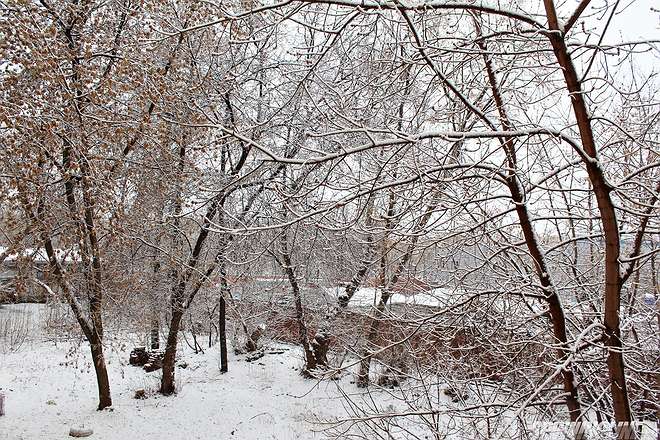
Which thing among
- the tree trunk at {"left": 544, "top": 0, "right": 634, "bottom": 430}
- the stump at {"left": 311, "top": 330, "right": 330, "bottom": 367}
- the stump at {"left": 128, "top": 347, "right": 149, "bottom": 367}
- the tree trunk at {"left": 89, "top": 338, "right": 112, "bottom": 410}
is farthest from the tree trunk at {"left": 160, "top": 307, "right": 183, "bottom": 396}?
the tree trunk at {"left": 544, "top": 0, "right": 634, "bottom": 430}

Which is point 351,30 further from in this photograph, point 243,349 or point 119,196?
point 243,349

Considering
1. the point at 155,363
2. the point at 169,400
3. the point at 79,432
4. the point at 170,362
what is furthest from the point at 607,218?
the point at 155,363

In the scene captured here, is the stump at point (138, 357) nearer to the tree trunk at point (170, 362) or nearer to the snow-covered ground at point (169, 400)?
the snow-covered ground at point (169, 400)

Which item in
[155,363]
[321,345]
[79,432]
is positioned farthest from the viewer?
[155,363]

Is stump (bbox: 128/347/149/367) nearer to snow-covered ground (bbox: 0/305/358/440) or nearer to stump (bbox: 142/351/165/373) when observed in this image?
snow-covered ground (bbox: 0/305/358/440)

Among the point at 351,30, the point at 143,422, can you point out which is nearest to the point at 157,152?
the point at 143,422

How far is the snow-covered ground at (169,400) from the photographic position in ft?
28.1

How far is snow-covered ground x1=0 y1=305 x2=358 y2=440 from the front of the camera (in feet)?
28.1

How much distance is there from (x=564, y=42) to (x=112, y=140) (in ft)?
20.3

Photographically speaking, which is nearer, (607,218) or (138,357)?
(607,218)

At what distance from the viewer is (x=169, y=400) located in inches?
402

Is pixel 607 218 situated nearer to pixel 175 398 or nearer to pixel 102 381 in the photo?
pixel 102 381

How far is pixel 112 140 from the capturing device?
22.9 ft

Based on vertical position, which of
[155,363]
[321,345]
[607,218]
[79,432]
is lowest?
[79,432]
